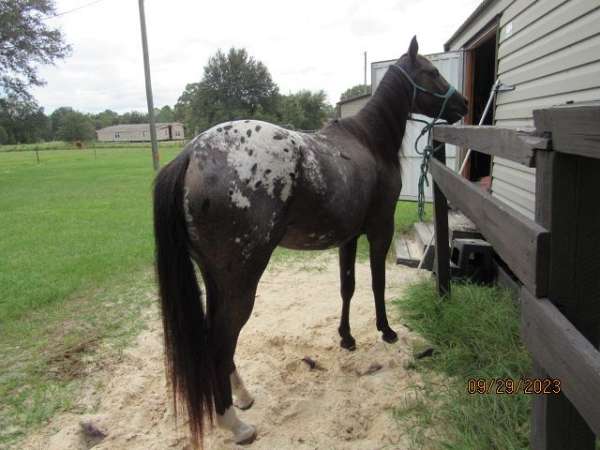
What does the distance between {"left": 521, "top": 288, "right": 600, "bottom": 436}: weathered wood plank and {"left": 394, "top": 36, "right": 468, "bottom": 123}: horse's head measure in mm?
2324

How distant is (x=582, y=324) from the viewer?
3.95ft

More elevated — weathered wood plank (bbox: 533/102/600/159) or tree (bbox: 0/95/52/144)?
tree (bbox: 0/95/52/144)

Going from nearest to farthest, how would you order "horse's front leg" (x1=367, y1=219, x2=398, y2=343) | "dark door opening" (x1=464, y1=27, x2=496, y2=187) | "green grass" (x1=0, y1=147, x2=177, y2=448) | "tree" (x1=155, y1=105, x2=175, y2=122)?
1. "green grass" (x1=0, y1=147, x2=177, y2=448)
2. "horse's front leg" (x1=367, y1=219, x2=398, y2=343)
3. "dark door opening" (x1=464, y1=27, x2=496, y2=187)
4. "tree" (x1=155, y1=105, x2=175, y2=122)

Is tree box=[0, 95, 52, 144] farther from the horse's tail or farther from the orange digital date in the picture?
the orange digital date

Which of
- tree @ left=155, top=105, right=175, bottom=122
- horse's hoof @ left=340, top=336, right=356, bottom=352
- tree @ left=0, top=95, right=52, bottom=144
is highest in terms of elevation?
tree @ left=155, top=105, right=175, bottom=122

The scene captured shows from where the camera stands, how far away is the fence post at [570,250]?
1.14 metres

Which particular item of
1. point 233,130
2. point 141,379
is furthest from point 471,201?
point 141,379

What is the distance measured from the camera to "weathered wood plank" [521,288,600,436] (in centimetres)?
96

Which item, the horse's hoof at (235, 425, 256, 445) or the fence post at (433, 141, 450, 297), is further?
the fence post at (433, 141, 450, 297)

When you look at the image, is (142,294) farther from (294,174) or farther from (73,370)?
(294,174)

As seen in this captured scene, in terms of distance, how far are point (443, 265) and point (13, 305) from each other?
13.8ft

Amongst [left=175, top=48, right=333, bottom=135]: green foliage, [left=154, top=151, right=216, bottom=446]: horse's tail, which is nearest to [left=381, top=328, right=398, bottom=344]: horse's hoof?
[left=154, top=151, right=216, bottom=446]: horse's tail

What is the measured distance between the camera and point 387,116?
10.4 feet

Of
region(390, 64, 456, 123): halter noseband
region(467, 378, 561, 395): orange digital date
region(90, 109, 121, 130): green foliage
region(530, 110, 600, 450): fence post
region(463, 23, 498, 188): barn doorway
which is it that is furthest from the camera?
region(90, 109, 121, 130): green foliage
